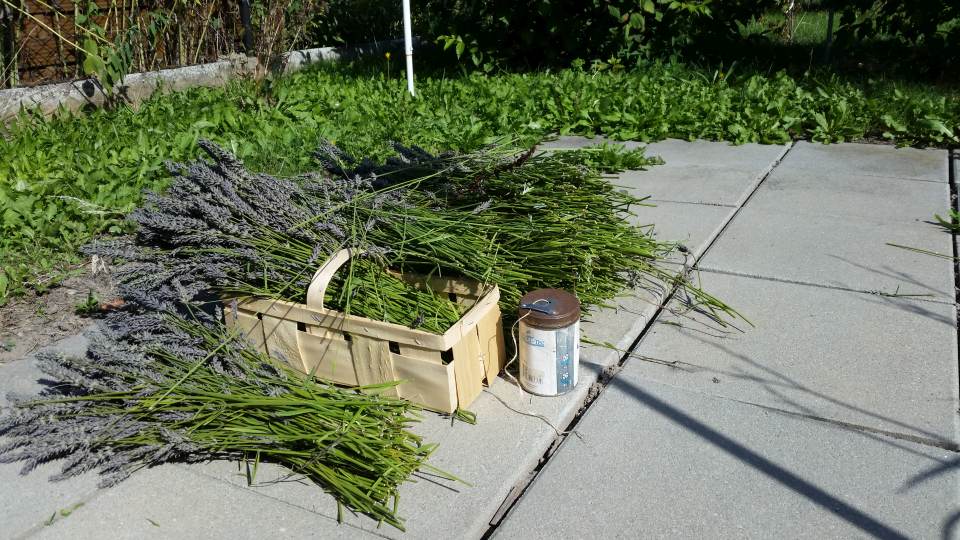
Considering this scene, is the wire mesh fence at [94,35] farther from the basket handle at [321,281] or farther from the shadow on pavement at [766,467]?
the shadow on pavement at [766,467]

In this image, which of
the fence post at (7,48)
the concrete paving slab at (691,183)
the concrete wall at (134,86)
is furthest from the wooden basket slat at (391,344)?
the fence post at (7,48)

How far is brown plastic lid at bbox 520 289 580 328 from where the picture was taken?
2.49m

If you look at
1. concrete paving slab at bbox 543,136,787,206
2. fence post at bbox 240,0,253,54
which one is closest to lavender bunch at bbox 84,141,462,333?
concrete paving slab at bbox 543,136,787,206

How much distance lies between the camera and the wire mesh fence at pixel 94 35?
20.7 feet

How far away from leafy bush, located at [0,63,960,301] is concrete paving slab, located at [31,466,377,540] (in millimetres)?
1957

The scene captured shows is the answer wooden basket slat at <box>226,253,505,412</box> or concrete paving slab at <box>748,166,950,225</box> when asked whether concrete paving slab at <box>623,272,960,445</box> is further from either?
concrete paving slab at <box>748,166,950,225</box>

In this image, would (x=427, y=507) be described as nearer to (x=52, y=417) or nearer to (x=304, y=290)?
(x=304, y=290)

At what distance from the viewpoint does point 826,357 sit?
2.78 metres

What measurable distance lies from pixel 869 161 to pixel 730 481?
3.70 meters

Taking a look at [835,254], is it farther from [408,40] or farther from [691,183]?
[408,40]

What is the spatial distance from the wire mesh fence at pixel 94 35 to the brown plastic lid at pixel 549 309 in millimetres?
5034

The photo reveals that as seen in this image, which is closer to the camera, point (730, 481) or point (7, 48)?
point (730, 481)

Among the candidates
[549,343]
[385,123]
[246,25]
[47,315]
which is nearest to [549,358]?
[549,343]

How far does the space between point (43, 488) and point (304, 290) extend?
3.14ft
